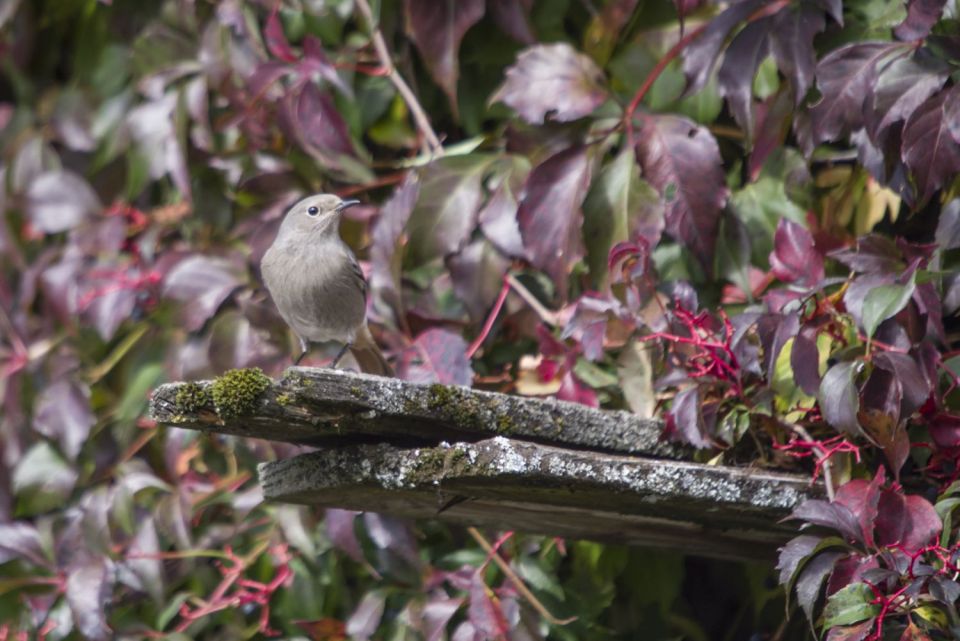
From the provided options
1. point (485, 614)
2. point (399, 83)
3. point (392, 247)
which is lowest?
point (485, 614)

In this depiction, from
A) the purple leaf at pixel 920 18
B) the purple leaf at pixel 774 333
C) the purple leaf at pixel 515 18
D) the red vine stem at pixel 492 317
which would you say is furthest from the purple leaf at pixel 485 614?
the purple leaf at pixel 920 18

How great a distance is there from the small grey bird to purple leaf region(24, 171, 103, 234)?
1.13m

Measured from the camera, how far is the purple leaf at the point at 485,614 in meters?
3.43

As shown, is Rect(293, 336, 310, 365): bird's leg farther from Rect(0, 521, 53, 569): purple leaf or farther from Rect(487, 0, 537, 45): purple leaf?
Rect(487, 0, 537, 45): purple leaf

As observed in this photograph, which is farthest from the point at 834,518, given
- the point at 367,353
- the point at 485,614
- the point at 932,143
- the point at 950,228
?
the point at 367,353

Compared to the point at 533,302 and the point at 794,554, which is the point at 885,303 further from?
the point at 533,302

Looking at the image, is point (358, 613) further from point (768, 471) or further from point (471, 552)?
point (768, 471)

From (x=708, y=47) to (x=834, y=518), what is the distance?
1352mm

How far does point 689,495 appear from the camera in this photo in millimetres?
2744

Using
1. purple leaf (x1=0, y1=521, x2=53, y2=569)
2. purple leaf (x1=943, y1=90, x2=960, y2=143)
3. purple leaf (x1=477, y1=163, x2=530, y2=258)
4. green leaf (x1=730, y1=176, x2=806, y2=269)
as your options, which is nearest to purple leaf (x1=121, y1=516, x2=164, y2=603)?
purple leaf (x1=0, y1=521, x2=53, y2=569)

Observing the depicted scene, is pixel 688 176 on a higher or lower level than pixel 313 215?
higher

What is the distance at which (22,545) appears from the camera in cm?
424

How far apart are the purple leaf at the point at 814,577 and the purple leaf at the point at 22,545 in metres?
2.57

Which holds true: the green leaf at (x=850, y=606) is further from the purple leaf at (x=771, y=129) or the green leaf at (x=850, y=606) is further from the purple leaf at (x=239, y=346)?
the purple leaf at (x=239, y=346)
